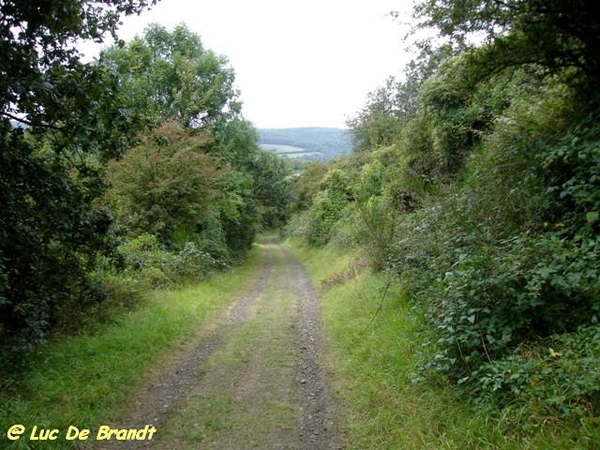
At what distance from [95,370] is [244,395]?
2125mm

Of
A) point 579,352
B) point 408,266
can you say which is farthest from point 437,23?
point 579,352

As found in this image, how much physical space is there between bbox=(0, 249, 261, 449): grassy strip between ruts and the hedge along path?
324 mm

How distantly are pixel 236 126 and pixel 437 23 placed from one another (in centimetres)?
1878

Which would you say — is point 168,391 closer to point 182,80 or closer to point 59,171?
point 59,171

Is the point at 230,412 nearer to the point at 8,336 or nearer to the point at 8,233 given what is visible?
the point at 8,336

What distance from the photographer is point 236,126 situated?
24125 mm

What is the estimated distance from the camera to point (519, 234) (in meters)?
5.49

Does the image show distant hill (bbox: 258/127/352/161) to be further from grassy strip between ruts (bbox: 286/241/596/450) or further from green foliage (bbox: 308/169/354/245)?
grassy strip between ruts (bbox: 286/241/596/450)

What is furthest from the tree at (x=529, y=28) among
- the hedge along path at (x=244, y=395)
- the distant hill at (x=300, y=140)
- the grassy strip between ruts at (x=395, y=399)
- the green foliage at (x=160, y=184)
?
the distant hill at (x=300, y=140)

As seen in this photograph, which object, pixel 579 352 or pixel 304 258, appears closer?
pixel 579 352

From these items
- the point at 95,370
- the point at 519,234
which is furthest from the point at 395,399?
the point at 95,370

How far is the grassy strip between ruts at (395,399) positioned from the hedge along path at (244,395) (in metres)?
0.31

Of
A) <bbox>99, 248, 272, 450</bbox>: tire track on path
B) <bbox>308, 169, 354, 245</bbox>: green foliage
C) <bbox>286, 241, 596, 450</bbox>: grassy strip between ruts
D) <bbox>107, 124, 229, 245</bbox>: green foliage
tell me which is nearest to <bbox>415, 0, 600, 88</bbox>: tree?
<bbox>286, 241, 596, 450</bbox>: grassy strip between ruts

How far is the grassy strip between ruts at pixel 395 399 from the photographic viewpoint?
357 cm
